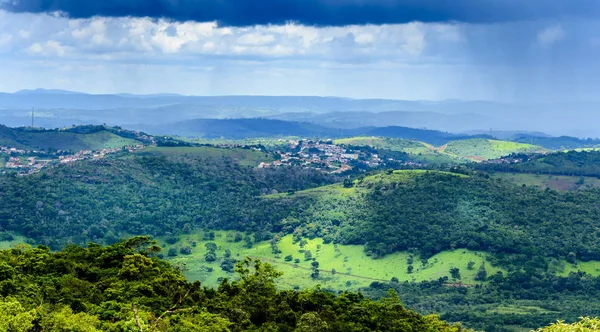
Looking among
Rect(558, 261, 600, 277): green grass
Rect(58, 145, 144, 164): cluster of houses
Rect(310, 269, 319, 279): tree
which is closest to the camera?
Rect(558, 261, 600, 277): green grass

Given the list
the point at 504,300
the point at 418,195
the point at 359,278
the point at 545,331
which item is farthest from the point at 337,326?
the point at 418,195

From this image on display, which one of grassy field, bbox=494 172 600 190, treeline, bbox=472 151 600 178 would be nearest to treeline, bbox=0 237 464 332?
grassy field, bbox=494 172 600 190

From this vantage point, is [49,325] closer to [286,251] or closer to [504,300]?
[504,300]

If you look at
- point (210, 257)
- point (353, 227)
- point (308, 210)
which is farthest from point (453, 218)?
point (210, 257)

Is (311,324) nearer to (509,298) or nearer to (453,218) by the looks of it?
(509,298)

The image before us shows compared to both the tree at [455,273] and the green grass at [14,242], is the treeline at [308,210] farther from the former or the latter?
the tree at [455,273]

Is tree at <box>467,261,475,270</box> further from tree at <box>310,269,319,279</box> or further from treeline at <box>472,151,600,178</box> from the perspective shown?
treeline at <box>472,151,600,178</box>

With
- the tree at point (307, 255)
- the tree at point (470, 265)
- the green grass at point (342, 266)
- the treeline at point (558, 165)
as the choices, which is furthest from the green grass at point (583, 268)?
the treeline at point (558, 165)
